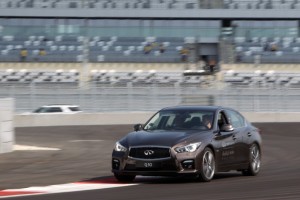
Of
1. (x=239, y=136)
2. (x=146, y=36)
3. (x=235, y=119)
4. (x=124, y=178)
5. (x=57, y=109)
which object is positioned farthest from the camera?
(x=146, y=36)

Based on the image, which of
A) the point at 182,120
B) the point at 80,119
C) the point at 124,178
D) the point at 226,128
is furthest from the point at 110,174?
the point at 80,119

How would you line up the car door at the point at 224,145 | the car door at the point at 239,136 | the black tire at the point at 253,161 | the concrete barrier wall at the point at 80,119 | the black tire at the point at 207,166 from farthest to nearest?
the concrete barrier wall at the point at 80,119 < the black tire at the point at 253,161 < the car door at the point at 239,136 < the car door at the point at 224,145 < the black tire at the point at 207,166

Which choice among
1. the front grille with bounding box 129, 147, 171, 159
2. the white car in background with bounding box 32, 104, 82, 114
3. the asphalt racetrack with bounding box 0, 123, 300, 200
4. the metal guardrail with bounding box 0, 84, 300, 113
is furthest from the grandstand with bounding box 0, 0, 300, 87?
the front grille with bounding box 129, 147, 171, 159

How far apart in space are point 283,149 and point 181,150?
1177 centimetres

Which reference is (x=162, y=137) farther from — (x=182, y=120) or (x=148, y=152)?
(x=182, y=120)

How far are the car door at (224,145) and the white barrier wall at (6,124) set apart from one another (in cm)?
777

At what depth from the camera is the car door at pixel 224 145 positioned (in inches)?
551

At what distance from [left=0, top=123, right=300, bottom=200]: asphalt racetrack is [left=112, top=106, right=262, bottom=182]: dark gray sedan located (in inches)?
10.5

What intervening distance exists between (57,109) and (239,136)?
25.2 meters

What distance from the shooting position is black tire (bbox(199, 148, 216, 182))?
43.6 ft

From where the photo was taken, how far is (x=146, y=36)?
62.2m

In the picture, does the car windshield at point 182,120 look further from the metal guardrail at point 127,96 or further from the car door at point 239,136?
the metal guardrail at point 127,96

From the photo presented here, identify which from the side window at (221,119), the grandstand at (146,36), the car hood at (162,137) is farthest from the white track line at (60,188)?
the grandstand at (146,36)

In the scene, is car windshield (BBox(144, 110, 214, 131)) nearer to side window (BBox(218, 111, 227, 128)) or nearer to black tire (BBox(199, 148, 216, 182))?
side window (BBox(218, 111, 227, 128))
